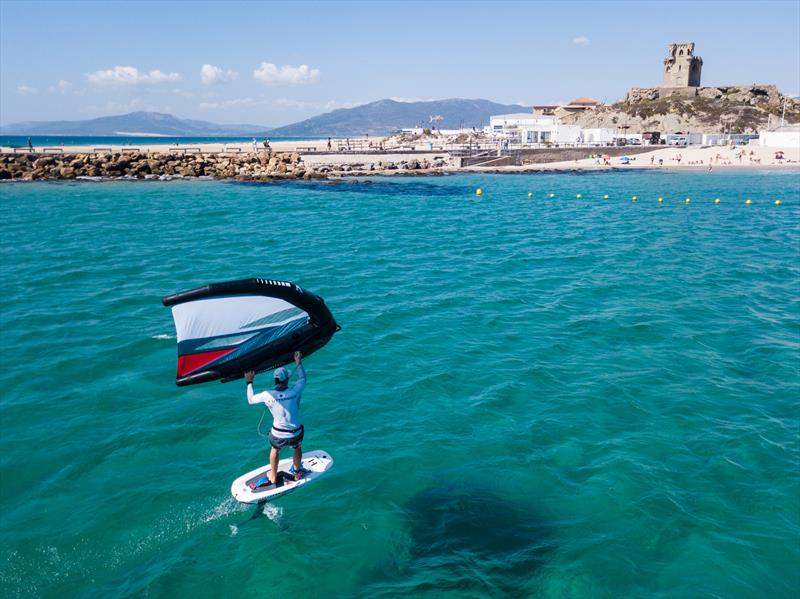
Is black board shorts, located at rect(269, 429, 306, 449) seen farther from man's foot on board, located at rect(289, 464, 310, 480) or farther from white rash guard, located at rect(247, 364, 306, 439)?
man's foot on board, located at rect(289, 464, 310, 480)

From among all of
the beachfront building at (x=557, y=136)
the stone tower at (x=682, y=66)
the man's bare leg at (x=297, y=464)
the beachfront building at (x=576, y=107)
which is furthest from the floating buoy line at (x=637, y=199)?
the stone tower at (x=682, y=66)

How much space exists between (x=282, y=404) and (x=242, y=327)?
143 cm

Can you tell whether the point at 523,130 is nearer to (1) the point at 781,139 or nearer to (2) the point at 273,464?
(1) the point at 781,139

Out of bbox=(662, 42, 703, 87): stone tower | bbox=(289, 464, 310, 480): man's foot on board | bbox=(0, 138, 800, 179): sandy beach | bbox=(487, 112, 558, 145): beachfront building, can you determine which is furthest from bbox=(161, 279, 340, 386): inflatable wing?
bbox=(662, 42, 703, 87): stone tower

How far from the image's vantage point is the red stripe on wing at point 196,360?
9.02 metres

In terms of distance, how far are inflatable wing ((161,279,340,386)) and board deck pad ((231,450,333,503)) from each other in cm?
210

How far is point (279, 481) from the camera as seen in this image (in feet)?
32.9

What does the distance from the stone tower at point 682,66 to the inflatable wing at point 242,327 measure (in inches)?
6858

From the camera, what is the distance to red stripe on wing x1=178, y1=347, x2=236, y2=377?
9016 mm

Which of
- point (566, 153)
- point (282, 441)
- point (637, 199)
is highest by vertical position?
point (566, 153)

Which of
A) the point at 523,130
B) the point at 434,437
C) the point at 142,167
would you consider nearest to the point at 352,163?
the point at 142,167

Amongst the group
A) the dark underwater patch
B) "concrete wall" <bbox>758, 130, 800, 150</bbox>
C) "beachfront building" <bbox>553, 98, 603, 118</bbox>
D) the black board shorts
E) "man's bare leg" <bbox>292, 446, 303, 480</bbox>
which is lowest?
the dark underwater patch

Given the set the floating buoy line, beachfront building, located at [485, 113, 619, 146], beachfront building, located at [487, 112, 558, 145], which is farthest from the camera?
beachfront building, located at [487, 112, 558, 145]

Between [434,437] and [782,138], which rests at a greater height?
[782,138]
